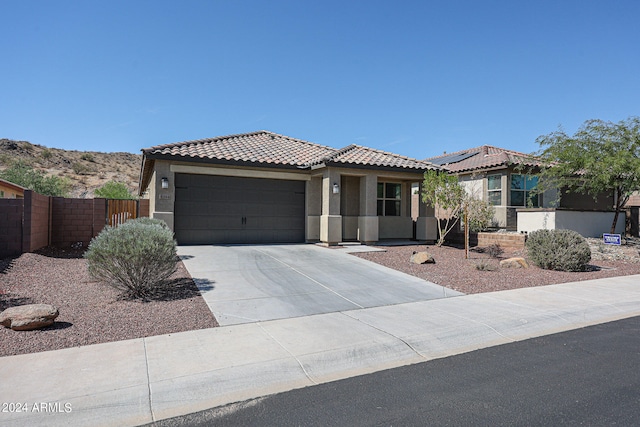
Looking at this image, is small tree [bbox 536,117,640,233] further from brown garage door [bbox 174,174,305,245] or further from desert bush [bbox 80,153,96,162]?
desert bush [bbox 80,153,96,162]

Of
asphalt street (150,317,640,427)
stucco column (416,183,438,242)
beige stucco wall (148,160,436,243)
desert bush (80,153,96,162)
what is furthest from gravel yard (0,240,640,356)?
desert bush (80,153,96,162)

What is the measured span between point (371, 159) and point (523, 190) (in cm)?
824

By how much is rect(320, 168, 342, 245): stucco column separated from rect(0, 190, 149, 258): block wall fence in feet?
22.1

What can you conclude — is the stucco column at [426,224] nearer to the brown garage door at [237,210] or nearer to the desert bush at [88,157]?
the brown garage door at [237,210]

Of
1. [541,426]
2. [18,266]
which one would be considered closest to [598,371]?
[541,426]

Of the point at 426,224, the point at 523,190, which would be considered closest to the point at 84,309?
the point at 426,224

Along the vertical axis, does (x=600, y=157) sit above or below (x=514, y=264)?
above

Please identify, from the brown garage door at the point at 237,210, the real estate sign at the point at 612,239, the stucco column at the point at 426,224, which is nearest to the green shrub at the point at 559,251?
the real estate sign at the point at 612,239

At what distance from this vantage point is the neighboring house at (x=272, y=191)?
47.9ft

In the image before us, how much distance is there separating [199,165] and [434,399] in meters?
12.6

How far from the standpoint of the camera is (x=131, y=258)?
7148mm

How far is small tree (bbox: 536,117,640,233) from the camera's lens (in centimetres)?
1456

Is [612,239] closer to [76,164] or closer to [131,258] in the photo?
[131,258]

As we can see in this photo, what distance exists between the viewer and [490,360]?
16.5 feet
